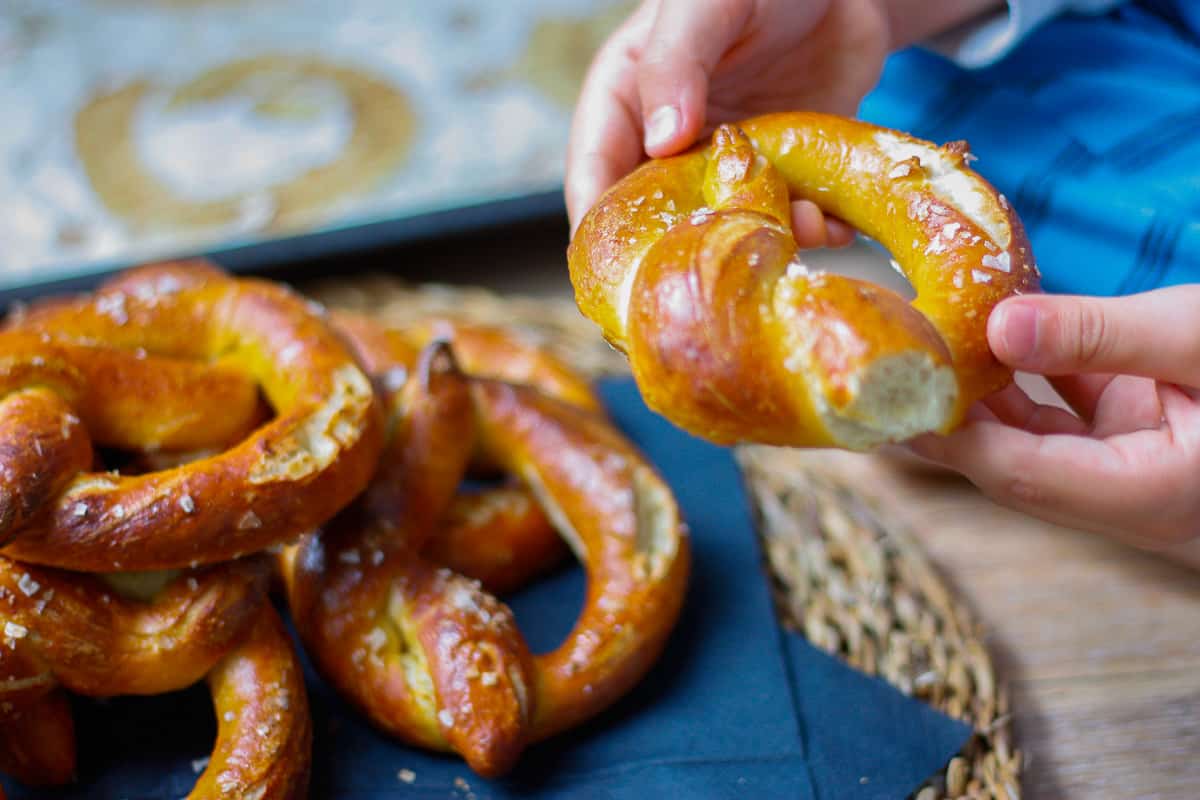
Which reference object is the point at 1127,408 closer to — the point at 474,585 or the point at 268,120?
the point at 474,585

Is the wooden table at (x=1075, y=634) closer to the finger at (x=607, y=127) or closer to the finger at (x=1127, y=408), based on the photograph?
the finger at (x=1127, y=408)

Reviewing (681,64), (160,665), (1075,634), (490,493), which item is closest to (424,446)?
(490,493)

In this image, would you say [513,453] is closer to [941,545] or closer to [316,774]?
[316,774]

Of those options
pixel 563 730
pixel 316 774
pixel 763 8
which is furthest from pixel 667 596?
pixel 763 8

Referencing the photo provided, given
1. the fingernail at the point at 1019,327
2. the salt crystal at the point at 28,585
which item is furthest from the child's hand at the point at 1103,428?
the salt crystal at the point at 28,585

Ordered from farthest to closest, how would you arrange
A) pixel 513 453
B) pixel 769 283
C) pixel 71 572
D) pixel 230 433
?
1. pixel 513 453
2. pixel 230 433
3. pixel 71 572
4. pixel 769 283

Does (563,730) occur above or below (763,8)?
below
